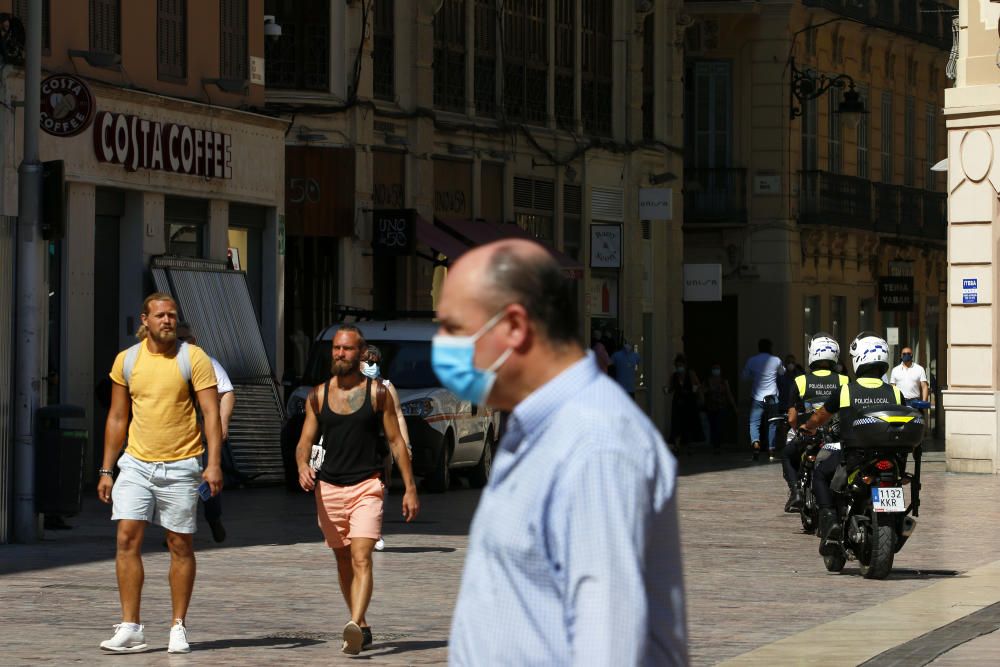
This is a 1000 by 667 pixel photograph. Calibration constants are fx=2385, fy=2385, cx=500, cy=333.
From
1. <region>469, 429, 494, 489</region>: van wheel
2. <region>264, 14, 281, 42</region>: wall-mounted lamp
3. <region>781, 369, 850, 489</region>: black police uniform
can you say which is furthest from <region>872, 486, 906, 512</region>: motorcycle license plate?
<region>264, 14, 281, 42</region>: wall-mounted lamp

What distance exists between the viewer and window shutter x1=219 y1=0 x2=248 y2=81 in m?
29.1

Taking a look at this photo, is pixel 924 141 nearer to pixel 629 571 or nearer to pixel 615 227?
pixel 615 227

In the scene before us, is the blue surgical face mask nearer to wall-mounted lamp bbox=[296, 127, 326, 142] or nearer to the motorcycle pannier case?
the motorcycle pannier case

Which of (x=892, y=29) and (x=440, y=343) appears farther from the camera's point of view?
(x=892, y=29)

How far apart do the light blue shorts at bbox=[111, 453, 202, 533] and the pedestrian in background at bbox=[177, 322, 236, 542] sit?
0.99 feet

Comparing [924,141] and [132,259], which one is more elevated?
[924,141]

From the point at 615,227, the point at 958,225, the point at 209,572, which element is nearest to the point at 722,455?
the point at 615,227

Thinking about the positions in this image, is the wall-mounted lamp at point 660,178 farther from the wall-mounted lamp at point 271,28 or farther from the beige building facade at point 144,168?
the beige building facade at point 144,168

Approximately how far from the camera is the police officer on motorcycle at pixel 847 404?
15.7 metres

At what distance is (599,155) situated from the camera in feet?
133

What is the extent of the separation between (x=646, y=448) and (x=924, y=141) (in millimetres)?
52876

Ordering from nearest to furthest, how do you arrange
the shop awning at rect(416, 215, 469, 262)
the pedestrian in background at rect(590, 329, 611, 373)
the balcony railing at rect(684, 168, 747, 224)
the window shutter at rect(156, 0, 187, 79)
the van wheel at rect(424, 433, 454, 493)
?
the van wheel at rect(424, 433, 454, 493) < the window shutter at rect(156, 0, 187, 79) < the shop awning at rect(416, 215, 469, 262) < the pedestrian in background at rect(590, 329, 611, 373) < the balcony railing at rect(684, 168, 747, 224)

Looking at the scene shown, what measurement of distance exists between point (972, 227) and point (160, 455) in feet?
66.7

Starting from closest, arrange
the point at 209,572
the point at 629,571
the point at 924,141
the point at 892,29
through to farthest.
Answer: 1. the point at 629,571
2. the point at 209,572
3. the point at 892,29
4. the point at 924,141
